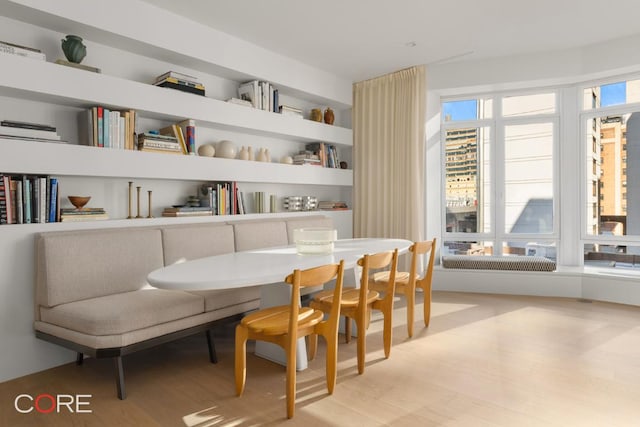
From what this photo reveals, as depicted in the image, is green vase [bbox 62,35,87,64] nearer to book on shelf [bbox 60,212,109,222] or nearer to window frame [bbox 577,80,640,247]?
book on shelf [bbox 60,212,109,222]

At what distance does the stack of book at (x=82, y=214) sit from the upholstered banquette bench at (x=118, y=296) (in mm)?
150

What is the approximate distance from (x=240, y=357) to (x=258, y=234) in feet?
5.68

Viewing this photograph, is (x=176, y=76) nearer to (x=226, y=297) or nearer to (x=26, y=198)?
(x=26, y=198)

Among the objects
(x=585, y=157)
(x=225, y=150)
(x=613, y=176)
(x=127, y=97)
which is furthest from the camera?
(x=585, y=157)

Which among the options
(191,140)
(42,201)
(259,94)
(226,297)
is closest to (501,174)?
(259,94)

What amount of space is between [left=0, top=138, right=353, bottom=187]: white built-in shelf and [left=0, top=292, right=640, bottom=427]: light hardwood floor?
133 centimetres

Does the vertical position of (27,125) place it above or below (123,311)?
above

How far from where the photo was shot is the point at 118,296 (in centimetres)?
278


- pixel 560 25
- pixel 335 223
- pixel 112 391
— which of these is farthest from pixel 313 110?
pixel 112 391

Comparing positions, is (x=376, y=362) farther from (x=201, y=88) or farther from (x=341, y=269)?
(x=201, y=88)

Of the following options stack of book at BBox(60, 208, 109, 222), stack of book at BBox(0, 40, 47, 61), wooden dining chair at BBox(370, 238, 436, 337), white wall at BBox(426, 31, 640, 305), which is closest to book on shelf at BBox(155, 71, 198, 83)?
stack of book at BBox(0, 40, 47, 61)

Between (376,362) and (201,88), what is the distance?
2704mm

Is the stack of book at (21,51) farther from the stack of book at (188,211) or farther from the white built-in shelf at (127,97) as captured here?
the stack of book at (188,211)

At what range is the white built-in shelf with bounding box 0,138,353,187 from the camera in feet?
8.84
